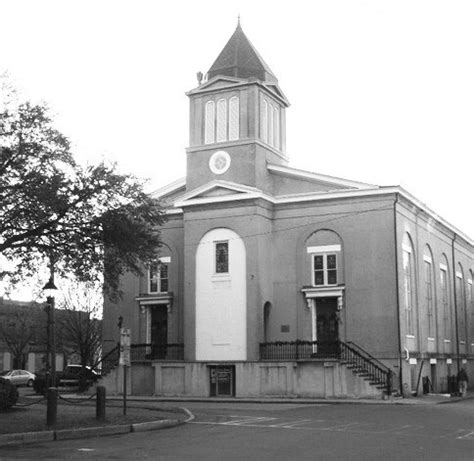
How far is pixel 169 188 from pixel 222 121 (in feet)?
17.0

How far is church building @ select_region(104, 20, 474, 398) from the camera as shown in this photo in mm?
37844

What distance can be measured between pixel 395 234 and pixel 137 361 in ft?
47.6

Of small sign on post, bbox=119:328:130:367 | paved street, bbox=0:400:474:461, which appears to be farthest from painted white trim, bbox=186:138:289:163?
small sign on post, bbox=119:328:130:367

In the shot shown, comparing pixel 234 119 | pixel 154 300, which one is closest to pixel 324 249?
pixel 234 119

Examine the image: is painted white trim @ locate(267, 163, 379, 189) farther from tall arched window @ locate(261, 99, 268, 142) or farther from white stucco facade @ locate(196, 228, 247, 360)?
white stucco facade @ locate(196, 228, 247, 360)

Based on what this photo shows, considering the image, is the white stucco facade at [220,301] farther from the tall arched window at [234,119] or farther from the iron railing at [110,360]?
the tall arched window at [234,119]

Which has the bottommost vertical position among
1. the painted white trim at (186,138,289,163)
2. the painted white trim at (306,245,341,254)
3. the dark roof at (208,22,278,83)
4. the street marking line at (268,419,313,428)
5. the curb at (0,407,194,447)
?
the street marking line at (268,419,313,428)

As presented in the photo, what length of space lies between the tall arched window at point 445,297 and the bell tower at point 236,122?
1246 cm

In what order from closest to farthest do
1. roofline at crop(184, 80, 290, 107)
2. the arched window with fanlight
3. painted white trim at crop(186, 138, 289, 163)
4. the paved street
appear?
the paved street
painted white trim at crop(186, 138, 289, 163)
roofline at crop(184, 80, 290, 107)
the arched window with fanlight

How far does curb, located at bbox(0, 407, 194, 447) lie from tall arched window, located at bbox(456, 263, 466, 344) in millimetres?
32791

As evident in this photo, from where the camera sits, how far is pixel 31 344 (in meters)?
79.8

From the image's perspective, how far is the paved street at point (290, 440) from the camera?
49.3 feet

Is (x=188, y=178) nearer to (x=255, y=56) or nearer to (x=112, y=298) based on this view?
(x=255, y=56)

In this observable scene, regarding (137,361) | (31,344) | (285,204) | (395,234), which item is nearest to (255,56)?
(285,204)
